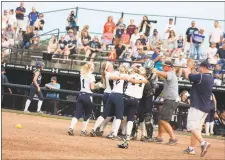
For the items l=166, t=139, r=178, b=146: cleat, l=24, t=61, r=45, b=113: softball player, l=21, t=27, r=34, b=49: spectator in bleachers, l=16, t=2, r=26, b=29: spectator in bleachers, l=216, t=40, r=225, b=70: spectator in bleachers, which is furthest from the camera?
l=16, t=2, r=26, b=29: spectator in bleachers

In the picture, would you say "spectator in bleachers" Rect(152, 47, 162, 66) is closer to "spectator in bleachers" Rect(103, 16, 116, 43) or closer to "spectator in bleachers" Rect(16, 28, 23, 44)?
"spectator in bleachers" Rect(103, 16, 116, 43)

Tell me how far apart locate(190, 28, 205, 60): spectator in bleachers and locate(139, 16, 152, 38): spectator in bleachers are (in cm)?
201

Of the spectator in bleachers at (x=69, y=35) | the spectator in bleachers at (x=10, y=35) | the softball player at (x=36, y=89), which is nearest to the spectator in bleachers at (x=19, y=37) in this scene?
the spectator in bleachers at (x=10, y=35)

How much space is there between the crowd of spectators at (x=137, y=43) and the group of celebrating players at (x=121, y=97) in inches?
361

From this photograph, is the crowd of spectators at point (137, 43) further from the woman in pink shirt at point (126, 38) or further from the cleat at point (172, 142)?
the cleat at point (172, 142)

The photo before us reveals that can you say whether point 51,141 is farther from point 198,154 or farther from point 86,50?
point 86,50

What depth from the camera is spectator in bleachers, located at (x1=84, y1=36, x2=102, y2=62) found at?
27.8 metres

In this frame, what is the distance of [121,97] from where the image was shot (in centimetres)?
1506

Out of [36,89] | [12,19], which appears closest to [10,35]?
[12,19]

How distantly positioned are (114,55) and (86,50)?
179 cm

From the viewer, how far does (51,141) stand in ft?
44.1

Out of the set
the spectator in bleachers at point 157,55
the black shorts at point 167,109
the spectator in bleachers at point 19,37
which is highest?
the spectator in bleachers at point 19,37

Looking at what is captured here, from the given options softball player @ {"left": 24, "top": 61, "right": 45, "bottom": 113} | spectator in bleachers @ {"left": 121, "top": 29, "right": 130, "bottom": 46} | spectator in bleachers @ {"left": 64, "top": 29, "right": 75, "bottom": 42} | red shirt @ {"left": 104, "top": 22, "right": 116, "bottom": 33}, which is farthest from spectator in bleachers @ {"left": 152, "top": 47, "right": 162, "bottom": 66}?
softball player @ {"left": 24, "top": 61, "right": 45, "bottom": 113}

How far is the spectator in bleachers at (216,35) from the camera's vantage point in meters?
26.8
